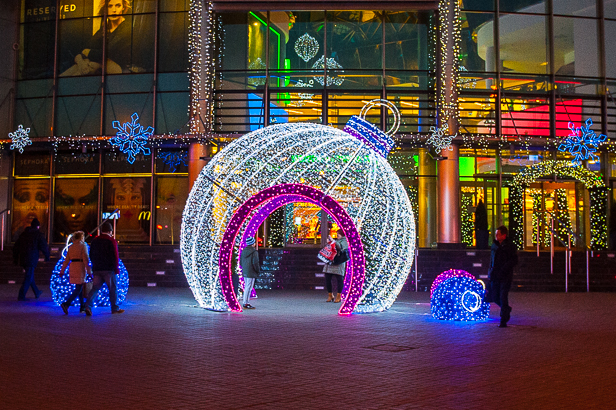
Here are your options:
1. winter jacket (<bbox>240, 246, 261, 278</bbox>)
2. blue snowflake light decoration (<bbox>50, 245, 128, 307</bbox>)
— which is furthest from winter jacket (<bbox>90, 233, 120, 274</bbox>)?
winter jacket (<bbox>240, 246, 261, 278</bbox>)

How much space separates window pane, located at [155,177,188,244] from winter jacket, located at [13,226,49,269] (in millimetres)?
9167

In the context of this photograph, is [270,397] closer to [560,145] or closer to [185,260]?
[185,260]

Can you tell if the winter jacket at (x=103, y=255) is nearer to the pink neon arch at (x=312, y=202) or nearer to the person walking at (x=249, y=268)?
the pink neon arch at (x=312, y=202)

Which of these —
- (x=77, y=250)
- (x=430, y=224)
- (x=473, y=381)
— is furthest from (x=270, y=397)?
(x=430, y=224)

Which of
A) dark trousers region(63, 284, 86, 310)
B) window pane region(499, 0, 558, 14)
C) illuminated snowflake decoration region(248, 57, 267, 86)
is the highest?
window pane region(499, 0, 558, 14)

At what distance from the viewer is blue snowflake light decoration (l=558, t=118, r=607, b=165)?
913 inches

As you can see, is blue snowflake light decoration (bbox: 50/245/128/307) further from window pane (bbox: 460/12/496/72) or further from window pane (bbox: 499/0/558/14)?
window pane (bbox: 499/0/558/14)

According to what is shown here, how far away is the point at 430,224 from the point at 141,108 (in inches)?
425

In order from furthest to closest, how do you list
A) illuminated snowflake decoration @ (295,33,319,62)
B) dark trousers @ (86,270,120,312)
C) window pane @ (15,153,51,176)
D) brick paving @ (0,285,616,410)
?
window pane @ (15,153,51,176) < illuminated snowflake decoration @ (295,33,319,62) < dark trousers @ (86,270,120,312) < brick paving @ (0,285,616,410)

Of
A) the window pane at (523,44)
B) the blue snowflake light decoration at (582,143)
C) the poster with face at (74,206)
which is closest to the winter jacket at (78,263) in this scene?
the poster with face at (74,206)

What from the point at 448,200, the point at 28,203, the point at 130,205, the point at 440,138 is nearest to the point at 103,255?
the point at 130,205

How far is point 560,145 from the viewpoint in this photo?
76.4 feet

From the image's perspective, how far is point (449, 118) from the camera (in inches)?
906

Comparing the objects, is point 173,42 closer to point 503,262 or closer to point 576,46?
point 576,46
